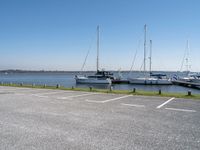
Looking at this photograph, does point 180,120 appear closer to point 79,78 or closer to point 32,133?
point 32,133

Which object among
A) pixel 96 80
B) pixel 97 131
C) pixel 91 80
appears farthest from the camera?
pixel 91 80

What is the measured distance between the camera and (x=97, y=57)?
50438 millimetres

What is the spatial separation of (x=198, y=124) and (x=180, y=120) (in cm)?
69

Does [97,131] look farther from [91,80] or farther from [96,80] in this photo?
[91,80]

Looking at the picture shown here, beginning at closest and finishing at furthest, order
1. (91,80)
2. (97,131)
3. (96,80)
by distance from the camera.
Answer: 1. (97,131)
2. (96,80)
3. (91,80)

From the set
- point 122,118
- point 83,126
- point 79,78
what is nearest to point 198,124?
point 122,118

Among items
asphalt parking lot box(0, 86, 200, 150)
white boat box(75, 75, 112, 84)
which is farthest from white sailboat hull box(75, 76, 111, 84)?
asphalt parking lot box(0, 86, 200, 150)

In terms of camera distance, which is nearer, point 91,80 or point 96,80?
point 96,80

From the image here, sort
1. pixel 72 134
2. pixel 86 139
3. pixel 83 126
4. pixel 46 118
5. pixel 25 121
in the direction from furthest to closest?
pixel 46 118
pixel 25 121
pixel 83 126
pixel 72 134
pixel 86 139

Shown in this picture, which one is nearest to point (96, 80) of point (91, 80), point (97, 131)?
point (91, 80)

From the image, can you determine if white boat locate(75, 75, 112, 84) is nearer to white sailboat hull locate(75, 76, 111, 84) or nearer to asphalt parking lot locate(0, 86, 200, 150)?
white sailboat hull locate(75, 76, 111, 84)

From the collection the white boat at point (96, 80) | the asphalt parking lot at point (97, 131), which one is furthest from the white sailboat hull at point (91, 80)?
the asphalt parking lot at point (97, 131)

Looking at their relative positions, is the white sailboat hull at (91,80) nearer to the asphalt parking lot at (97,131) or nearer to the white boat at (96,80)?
the white boat at (96,80)

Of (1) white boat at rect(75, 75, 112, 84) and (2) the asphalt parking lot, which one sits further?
(1) white boat at rect(75, 75, 112, 84)
